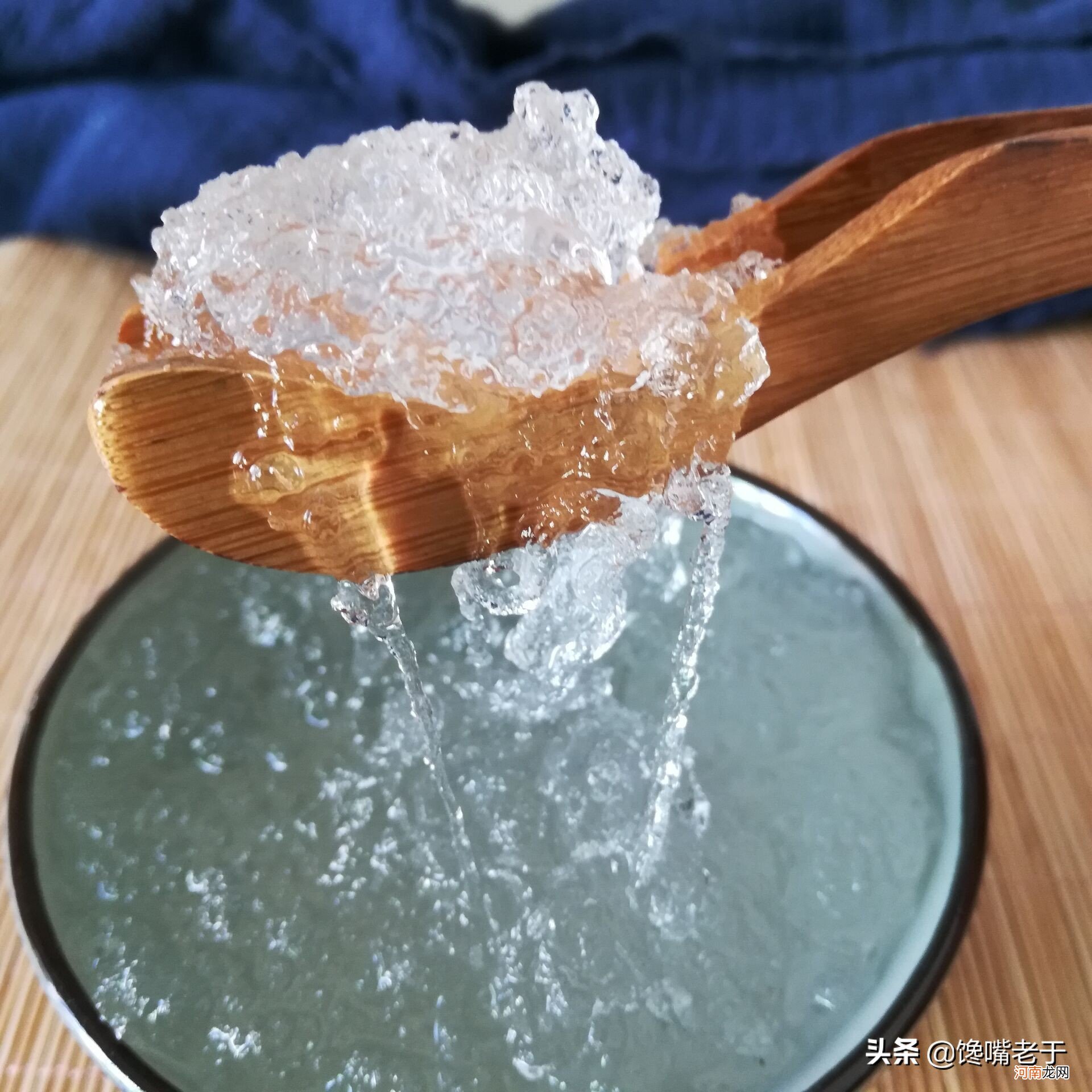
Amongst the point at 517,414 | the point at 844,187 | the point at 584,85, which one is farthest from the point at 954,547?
the point at 584,85

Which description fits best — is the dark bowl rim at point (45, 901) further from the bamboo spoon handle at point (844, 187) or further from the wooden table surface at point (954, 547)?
the bamboo spoon handle at point (844, 187)

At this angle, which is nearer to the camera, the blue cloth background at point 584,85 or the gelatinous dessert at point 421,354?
the gelatinous dessert at point 421,354

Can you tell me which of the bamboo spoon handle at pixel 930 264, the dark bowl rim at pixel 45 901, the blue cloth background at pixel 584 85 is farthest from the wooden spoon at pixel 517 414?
the blue cloth background at pixel 584 85

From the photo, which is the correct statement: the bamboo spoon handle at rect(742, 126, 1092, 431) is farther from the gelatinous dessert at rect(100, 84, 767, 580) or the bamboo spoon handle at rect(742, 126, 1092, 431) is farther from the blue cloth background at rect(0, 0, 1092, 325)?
the blue cloth background at rect(0, 0, 1092, 325)

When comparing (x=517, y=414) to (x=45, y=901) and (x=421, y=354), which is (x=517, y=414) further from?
(x=45, y=901)

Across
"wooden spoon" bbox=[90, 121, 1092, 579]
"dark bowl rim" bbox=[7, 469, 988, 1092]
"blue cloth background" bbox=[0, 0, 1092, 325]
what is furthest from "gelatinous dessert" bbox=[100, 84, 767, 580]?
"blue cloth background" bbox=[0, 0, 1092, 325]

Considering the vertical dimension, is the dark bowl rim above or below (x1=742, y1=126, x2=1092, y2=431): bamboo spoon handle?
below

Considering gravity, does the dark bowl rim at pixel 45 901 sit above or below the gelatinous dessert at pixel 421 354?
below
